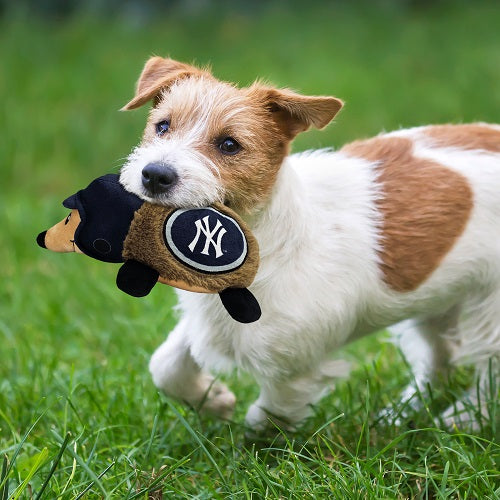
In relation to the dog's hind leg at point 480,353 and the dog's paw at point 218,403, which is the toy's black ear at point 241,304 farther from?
the dog's hind leg at point 480,353

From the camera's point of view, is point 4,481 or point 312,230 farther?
point 312,230

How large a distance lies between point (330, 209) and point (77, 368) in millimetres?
1716

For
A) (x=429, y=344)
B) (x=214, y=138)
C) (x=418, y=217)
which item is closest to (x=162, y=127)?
(x=214, y=138)

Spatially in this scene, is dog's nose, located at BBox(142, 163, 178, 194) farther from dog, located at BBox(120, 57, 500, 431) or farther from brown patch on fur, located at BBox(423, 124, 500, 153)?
brown patch on fur, located at BBox(423, 124, 500, 153)

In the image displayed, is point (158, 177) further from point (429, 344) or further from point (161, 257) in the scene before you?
point (429, 344)

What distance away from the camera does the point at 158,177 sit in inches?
109

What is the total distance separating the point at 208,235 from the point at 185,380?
1006 mm

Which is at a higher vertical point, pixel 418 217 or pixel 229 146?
pixel 229 146

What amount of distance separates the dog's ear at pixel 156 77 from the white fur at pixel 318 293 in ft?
1.01

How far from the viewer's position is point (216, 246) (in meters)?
2.76

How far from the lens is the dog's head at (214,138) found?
279 cm

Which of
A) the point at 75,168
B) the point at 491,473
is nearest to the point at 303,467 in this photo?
the point at 491,473

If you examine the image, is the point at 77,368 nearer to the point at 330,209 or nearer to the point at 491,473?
the point at 330,209

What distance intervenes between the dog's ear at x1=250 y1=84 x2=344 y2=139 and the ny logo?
1.94 ft
